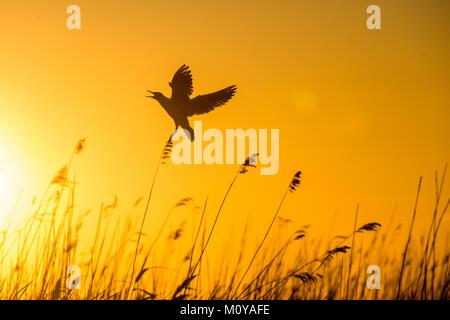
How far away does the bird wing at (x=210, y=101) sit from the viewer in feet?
19.3

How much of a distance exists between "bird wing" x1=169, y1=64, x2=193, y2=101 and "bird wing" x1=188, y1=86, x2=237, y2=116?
0.41 ft

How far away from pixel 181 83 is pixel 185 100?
144 mm

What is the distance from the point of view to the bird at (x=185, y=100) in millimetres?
5715

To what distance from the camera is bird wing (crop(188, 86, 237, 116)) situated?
5.87 meters

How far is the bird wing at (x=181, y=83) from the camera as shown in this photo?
5.79m

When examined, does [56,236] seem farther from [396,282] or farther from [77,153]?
[396,282]

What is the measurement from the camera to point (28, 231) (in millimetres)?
4520

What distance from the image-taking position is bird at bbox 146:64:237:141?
225 inches

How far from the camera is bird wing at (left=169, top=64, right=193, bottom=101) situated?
5.79m

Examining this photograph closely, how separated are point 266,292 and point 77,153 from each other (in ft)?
4.78

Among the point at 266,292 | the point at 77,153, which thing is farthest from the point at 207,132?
the point at 266,292

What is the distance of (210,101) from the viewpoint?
5.91 metres

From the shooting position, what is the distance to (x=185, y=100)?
5.85 m
